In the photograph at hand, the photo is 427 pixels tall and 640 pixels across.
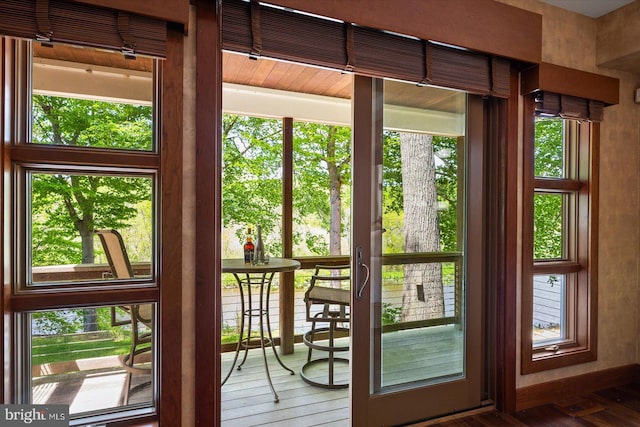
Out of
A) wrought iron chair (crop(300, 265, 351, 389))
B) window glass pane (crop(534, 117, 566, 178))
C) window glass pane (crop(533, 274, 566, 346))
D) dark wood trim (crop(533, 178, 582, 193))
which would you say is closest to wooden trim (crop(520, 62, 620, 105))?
window glass pane (crop(534, 117, 566, 178))

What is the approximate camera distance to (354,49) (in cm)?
191

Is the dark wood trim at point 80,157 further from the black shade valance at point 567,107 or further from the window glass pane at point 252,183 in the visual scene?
the window glass pane at point 252,183

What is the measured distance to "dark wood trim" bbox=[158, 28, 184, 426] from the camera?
1620 millimetres

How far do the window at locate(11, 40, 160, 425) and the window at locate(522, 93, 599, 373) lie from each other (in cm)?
246

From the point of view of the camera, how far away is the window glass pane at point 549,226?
8.69 ft

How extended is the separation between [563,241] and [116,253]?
3.07 m

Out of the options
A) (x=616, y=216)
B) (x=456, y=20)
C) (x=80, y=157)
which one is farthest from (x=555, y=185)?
(x=80, y=157)

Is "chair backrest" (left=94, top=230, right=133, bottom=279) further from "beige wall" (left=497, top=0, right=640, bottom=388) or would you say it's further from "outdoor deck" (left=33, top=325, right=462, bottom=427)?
"beige wall" (left=497, top=0, right=640, bottom=388)

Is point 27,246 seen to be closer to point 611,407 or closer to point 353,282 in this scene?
point 353,282

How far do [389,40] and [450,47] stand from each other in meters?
0.44

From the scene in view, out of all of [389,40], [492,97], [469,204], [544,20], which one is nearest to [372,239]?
[469,204]

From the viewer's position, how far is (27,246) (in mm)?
1557

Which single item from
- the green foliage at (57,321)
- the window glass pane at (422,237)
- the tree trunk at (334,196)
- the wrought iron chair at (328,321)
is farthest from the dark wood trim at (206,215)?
the tree trunk at (334,196)

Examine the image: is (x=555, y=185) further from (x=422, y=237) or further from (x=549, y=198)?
(x=422, y=237)
